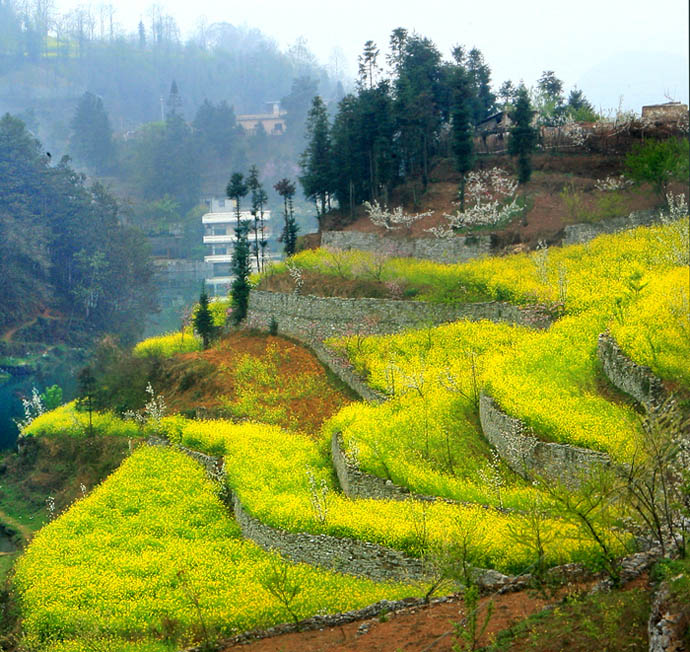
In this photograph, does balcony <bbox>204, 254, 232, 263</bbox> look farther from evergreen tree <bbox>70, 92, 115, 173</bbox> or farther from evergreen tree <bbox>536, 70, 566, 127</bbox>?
evergreen tree <bbox>536, 70, 566, 127</bbox>

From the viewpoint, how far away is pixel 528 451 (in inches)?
1071

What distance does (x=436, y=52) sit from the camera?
67.3 metres

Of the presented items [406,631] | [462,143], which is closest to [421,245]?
[462,143]

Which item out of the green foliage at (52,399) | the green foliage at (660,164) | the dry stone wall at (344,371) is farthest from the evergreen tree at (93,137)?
the dry stone wall at (344,371)

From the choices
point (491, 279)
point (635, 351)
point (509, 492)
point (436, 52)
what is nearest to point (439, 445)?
point (509, 492)

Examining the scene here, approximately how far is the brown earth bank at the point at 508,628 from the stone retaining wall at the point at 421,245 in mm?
33680

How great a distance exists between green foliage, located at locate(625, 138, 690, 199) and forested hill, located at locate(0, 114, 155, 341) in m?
57.9

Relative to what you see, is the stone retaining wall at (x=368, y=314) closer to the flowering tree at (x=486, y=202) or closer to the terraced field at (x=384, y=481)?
the terraced field at (x=384, y=481)

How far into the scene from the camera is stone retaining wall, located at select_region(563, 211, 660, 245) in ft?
164

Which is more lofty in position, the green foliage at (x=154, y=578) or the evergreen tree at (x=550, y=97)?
the evergreen tree at (x=550, y=97)

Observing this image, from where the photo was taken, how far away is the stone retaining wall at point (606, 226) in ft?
164

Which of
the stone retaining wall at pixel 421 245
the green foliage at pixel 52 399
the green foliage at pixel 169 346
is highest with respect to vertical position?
the stone retaining wall at pixel 421 245

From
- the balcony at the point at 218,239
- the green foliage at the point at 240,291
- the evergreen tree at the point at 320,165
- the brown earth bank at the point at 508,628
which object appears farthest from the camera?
the balcony at the point at 218,239

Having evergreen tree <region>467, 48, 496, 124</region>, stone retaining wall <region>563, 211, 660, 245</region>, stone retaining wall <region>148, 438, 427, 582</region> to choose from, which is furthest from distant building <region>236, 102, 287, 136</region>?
stone retaining wall <region>148, 438, 427, 582</region>
